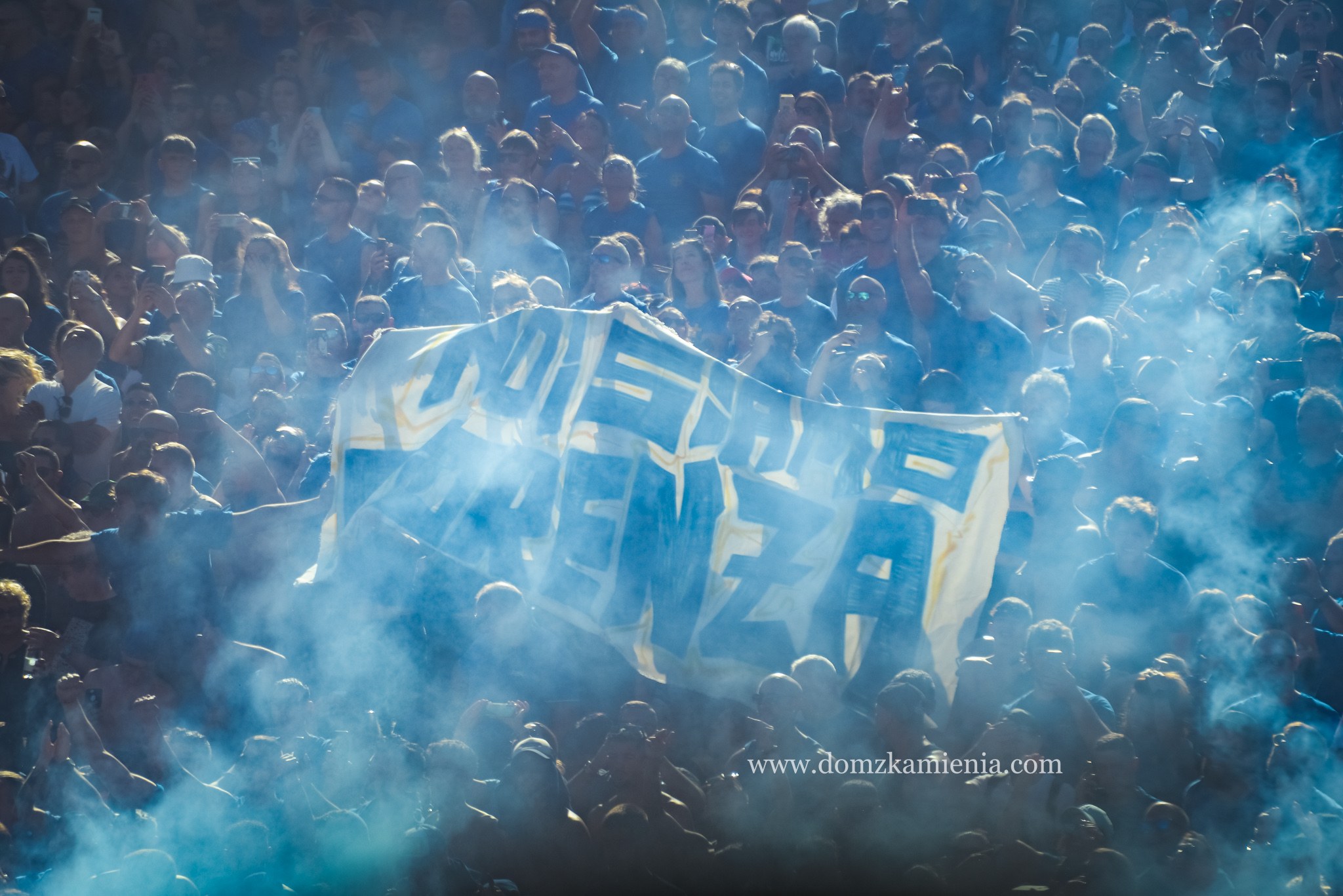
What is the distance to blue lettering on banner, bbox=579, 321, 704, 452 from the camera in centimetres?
551

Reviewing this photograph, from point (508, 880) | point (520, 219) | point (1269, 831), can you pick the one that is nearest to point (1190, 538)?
point (1269, 831)

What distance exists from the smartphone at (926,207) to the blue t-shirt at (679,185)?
149 centimetres

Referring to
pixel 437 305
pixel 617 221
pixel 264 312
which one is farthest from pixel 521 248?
pixel 264 312

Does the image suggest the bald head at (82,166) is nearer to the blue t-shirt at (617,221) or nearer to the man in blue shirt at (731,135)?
the blue t-shirt at (617,221)

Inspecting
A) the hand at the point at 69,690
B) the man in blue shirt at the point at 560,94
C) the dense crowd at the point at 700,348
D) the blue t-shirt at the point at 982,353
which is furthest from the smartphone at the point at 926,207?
the hand at the point at 69,690

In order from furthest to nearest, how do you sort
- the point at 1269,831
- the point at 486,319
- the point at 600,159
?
the point at 600,159, the point at 486,319, the point at 1269,831

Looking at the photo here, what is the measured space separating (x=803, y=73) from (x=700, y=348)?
291 centimetres

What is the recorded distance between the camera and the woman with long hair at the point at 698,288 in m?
6.58

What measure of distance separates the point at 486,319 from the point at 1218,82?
508 centimetres

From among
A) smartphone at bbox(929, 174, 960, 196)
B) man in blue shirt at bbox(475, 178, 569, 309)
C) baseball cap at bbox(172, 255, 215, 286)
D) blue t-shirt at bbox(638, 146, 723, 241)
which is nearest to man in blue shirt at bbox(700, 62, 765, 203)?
blue t-shirt at bbox(638, 146, 723, 241)

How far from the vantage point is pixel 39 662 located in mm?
5207

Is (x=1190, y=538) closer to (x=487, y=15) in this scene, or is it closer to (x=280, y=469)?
(x=280, y=469)

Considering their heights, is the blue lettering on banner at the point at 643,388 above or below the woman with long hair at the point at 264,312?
above

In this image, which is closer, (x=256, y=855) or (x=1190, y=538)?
(x=256, y=855)
